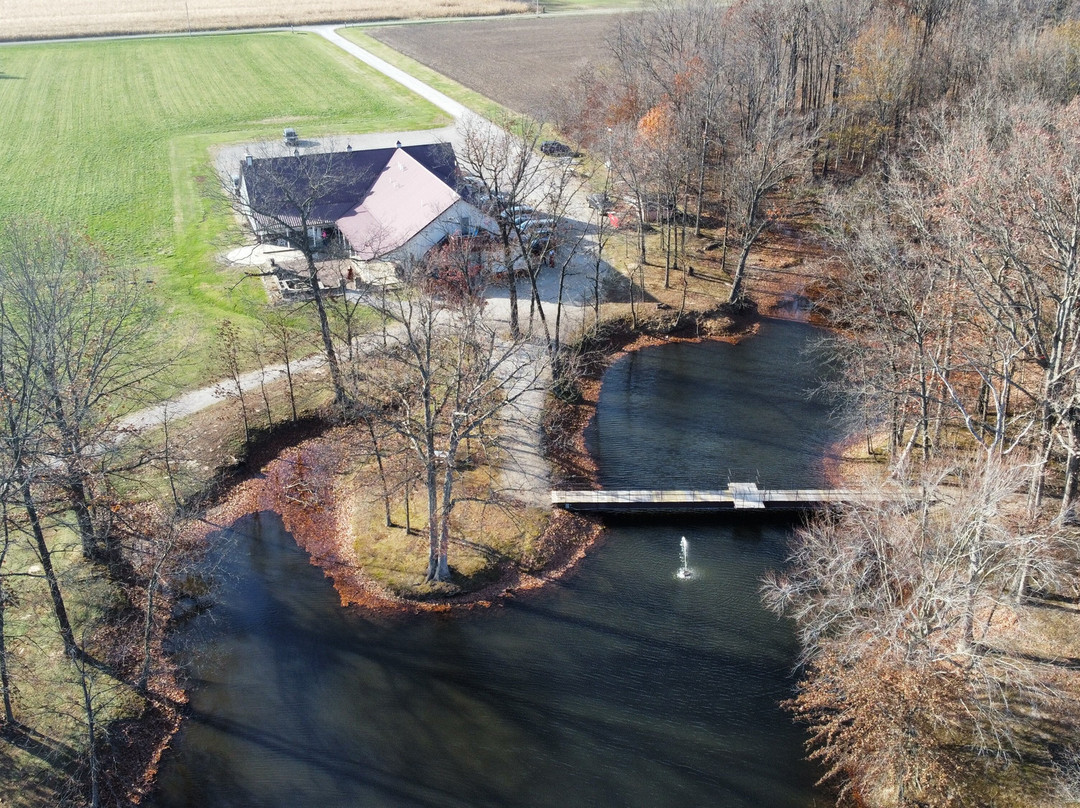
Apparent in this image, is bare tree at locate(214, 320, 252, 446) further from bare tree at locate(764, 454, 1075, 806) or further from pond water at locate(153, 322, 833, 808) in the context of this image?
bare tree at locate(764, 454, 1075, 806)

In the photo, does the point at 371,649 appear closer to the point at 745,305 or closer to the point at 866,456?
the point at 866,456

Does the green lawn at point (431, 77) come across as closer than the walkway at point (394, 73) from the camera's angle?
Yes

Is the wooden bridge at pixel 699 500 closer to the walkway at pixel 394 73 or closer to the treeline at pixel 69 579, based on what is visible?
the treeline at pixel 69 579

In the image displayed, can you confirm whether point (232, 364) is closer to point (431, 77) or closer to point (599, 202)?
point (599, 202)

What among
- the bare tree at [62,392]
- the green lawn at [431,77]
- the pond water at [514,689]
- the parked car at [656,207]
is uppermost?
the green lawn at [431,77]

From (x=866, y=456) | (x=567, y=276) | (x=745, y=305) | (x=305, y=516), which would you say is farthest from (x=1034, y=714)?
(x=567, y=276)

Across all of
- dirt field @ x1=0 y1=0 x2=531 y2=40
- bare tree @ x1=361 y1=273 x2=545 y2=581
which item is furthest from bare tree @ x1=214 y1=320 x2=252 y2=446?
dirt field @ x1=0 y1=0 x2=531 y2=40

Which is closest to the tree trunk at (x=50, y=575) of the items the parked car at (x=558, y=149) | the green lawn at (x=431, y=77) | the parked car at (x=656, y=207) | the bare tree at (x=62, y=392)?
the bare tree at (x=62, y=392)
